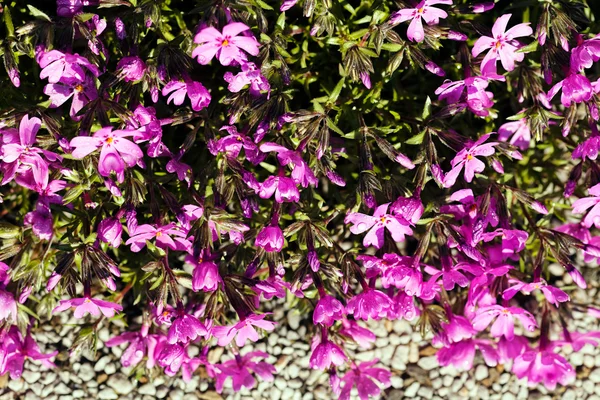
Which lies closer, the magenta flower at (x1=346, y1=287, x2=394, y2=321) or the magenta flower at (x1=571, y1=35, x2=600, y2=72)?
the magenta flower at (x1=571, y1=35, x2=600, y2=72)

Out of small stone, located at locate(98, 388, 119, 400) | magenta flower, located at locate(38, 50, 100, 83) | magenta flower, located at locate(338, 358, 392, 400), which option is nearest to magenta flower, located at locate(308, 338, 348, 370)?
magenta flower, located at locate(338, 358, 392, 400)

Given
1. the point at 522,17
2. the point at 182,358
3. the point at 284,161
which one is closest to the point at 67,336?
the point at 182,358

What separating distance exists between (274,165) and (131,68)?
2.81 feet

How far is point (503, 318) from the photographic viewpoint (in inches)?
127

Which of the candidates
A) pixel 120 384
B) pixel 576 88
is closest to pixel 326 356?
pixel 120 384

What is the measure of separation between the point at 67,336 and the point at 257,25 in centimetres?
186

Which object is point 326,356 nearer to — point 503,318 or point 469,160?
point 503,318

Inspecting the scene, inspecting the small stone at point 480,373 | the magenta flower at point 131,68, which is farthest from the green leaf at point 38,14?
the small stone at point 480,373

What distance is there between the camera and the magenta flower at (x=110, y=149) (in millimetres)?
2646

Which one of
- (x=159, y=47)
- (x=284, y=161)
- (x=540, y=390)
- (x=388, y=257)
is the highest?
(x=159, y=47)

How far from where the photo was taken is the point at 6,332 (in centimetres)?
316

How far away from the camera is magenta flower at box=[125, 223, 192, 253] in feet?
A: 9.38

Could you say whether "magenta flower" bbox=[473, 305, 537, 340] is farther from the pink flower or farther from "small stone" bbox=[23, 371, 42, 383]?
"small stone" bbox=[23, 371, 42, 383]

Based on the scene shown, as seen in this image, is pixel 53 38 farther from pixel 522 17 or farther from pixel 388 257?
pixel 522 17
